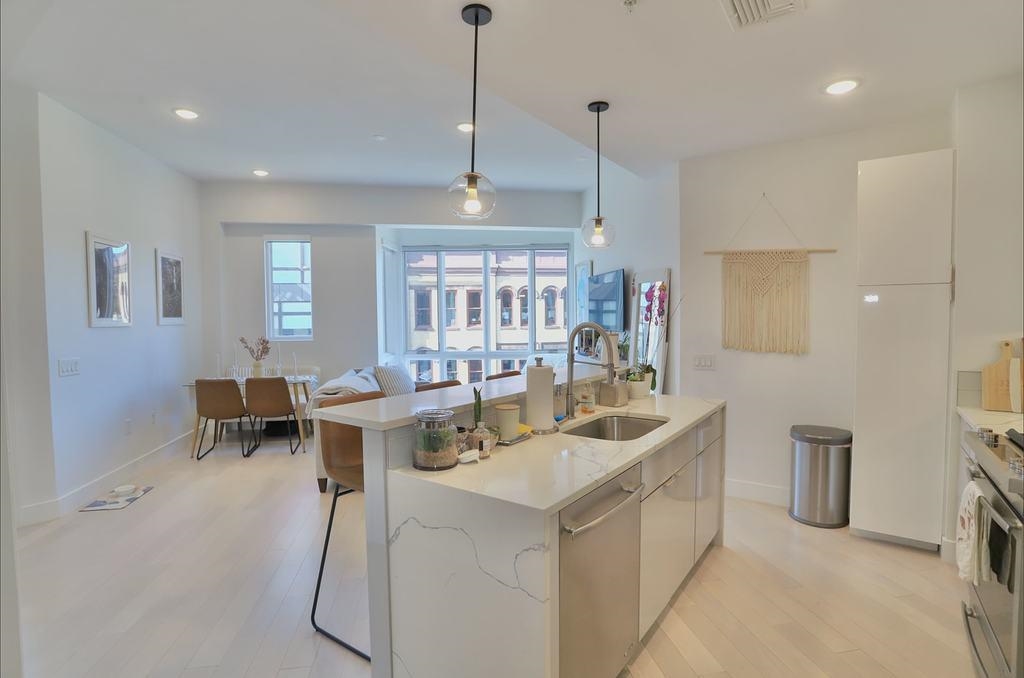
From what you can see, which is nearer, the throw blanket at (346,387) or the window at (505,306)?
the throw blanket at (346,387)

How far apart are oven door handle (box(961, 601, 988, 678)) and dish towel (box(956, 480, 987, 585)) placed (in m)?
0.25

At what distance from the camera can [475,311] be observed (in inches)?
309

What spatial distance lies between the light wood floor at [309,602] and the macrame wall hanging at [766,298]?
1182mm

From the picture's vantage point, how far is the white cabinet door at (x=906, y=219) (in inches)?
110

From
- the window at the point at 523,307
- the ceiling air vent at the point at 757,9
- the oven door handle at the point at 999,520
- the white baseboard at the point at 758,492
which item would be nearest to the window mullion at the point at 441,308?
the window at the point at 523,307

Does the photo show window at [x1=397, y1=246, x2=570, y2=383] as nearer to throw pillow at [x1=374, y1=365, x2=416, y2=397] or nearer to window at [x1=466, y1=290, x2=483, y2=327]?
window at [x1=466, y1=290, x2=483, y2=327]

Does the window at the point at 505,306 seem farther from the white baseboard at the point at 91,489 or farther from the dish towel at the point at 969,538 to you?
the dish towel at the point at 969,538

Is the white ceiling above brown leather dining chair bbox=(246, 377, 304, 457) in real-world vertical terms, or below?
above

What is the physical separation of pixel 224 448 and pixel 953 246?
6127mm

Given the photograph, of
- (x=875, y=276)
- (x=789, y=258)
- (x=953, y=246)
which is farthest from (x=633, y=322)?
(x=953, y=246)

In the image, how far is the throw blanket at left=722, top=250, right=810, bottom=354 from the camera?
3.59m

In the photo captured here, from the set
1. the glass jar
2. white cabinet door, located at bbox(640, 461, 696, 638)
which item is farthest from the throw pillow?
the glass jar

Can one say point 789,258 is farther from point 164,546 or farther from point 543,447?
point 164,546

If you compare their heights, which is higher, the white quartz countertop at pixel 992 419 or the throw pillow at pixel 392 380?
the white quartz countertop at pixel 992 419
